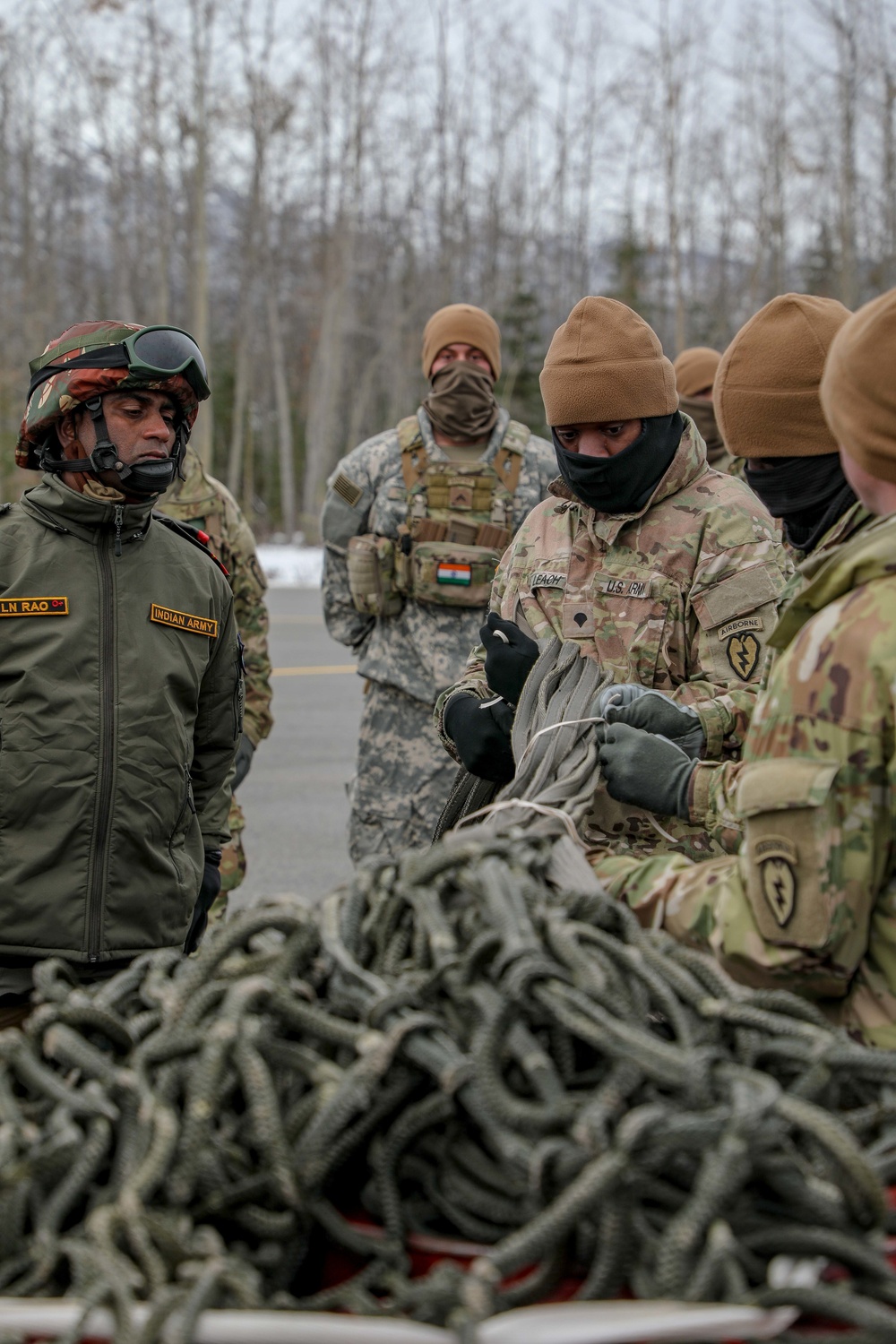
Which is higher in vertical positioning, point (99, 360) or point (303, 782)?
point (99, 360)

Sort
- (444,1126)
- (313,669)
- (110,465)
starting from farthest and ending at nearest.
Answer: (313,669) < (110,465) < (444,1126)

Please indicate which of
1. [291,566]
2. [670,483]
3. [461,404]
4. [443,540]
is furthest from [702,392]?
[291,566]

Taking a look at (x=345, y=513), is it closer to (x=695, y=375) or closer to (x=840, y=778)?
(x=695, y=375)

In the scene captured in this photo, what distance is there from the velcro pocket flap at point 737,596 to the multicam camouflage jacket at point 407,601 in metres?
2.04

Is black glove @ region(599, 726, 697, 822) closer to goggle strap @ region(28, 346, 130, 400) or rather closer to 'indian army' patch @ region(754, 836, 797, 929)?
'indian army' patch @ region(754, 836, 797, 929)

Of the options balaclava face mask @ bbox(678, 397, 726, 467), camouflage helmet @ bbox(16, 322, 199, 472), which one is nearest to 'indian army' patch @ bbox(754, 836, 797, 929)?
camouflage helmet @ bbox(16, 322, 199, 472)

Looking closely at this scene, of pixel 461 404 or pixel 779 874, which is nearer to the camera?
pixel 779 874

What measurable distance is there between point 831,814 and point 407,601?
3.55 m

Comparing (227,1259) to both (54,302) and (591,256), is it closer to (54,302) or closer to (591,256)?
(54,302)

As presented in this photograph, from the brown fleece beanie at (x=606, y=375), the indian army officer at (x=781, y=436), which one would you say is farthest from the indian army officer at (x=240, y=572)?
the indian army officer at (x=781, y=436)

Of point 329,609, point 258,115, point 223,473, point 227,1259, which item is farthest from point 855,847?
point 223,473

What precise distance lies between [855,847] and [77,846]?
1.67m

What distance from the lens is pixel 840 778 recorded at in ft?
5.48

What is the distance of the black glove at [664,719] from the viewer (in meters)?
2.54
